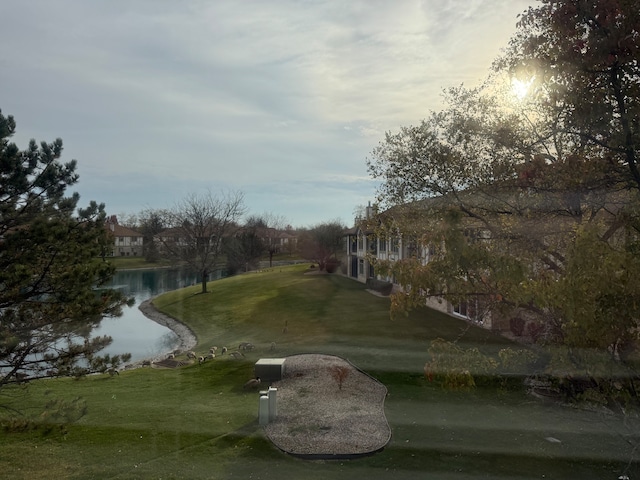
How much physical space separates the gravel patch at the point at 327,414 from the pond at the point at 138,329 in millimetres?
4749

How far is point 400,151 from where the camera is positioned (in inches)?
565

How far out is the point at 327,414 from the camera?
1157cm

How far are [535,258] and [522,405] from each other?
4.73 m

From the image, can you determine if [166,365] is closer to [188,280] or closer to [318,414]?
[318,414]

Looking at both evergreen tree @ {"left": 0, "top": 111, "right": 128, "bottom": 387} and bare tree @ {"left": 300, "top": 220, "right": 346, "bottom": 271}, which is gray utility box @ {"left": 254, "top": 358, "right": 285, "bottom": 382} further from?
bare tree @ {"left": 300, "top": 220, "right": 346, "bottom": 271}

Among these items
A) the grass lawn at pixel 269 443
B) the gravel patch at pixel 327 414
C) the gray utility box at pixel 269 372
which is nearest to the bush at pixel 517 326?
the grass lawn at pixel 269 443

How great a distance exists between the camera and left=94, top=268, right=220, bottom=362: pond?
73.3 feet

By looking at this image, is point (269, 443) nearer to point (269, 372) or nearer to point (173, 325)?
point (269, 372)

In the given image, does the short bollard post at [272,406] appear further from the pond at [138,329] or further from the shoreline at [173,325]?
the shoreline at [173,325]

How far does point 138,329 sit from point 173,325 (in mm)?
2454

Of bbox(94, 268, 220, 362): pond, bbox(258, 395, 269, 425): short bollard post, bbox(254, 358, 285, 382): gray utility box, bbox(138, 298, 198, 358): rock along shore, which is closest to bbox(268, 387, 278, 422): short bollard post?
bbox(258, 395, 269, 425): short bollard post

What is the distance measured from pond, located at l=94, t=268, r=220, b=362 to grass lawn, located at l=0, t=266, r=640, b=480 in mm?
2157

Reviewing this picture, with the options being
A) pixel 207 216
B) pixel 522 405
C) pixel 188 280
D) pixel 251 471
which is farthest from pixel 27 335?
pixel 188 280

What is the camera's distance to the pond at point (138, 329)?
2233 centimetres
